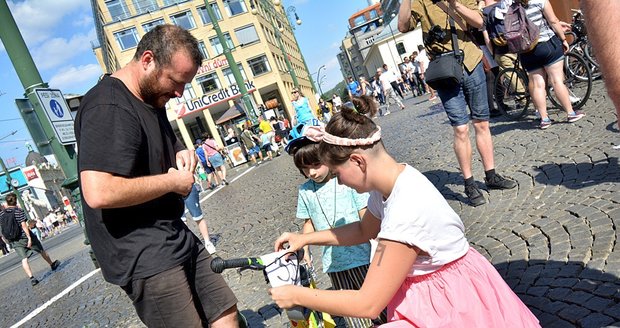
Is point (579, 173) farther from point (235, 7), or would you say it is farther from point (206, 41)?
point (235, 7)

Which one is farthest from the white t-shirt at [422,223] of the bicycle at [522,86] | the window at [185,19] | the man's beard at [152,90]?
the window at [185,19]

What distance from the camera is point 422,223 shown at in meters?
1.65

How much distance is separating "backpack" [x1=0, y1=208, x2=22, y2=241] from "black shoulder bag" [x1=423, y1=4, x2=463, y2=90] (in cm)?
935

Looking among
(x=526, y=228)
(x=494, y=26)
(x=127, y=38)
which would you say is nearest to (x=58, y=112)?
(x=526, y=228)

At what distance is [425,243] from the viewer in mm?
1650

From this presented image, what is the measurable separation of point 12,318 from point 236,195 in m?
5.13

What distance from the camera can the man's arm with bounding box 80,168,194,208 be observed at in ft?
6.06

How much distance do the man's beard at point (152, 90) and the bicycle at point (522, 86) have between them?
5.74 m

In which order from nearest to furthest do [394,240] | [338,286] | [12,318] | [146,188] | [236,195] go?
1. [394,240]
2. [146,188]
3. [338,286]
4. [12,318]
5. [236,195]

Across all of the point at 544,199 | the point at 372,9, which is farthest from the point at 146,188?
the point at 372,9

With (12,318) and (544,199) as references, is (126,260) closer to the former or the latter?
(544,199)

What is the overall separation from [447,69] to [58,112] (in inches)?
190

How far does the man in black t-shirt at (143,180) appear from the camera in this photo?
6.20 ft

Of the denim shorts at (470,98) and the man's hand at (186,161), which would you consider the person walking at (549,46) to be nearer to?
the denim shorts at (470,98)
